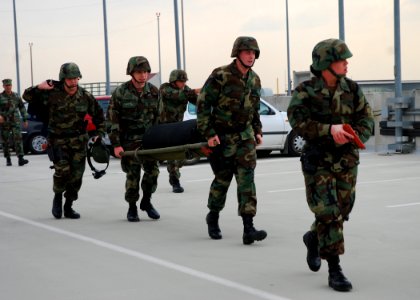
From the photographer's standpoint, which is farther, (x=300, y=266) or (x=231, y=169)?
(x=231, y=169)

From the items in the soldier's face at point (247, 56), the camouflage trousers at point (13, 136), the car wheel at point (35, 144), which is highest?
the soldier's face at point (247, 56)

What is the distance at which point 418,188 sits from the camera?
13.2 metres

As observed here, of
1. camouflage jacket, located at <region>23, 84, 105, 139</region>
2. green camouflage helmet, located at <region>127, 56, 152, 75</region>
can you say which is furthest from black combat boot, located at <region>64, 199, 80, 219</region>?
green camouflage helmet, located at <region>127, 56, 152, 75</region>

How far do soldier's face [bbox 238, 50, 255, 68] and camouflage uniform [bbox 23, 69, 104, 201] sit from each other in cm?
287

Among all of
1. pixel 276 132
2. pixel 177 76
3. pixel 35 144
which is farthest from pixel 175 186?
pixel 35 144

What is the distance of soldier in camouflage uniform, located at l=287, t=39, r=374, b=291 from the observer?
624 cm

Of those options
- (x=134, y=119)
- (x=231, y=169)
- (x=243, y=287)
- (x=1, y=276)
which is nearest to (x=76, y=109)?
(x=134, y=119)

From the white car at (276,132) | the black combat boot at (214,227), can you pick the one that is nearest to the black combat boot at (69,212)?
the black combat boot at (214,227)

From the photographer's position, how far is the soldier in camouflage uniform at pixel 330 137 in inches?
246

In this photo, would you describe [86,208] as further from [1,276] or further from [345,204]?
[345,204]

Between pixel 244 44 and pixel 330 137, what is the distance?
84.4 inches

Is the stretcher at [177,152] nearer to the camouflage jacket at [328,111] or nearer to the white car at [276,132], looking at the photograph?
the camouflage jacket at [328,111]

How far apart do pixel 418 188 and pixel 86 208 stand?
15.6 ft

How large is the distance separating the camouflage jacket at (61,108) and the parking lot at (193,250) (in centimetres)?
105
